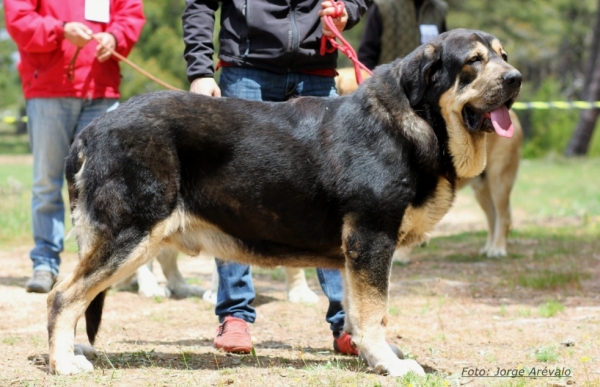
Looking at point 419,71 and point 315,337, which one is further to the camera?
point 315,337

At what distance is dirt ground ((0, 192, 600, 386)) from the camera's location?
4.11 m

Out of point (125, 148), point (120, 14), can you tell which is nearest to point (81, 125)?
point (120, 14)

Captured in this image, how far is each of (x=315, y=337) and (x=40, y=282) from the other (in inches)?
104

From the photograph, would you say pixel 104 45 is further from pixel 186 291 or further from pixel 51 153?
pixel 186 291

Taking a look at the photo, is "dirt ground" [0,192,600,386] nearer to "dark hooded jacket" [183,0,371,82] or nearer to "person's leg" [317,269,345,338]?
"person's leg" [317,269,345,338]

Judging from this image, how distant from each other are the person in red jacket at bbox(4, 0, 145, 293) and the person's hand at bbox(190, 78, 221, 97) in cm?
165

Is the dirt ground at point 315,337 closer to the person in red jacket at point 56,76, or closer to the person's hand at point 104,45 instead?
the person in red jacket at point 56,76

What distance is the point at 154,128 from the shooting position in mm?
4062

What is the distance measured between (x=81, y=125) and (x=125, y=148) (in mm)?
2694

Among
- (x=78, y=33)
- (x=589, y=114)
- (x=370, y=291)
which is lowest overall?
(x=589, y=114)

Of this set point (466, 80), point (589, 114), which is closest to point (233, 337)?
point (466, 80)

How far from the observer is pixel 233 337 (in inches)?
187

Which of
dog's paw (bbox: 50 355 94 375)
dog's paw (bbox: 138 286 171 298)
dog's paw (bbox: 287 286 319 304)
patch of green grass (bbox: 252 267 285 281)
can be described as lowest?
patch of green grass (bbox: 252 267 285 281)

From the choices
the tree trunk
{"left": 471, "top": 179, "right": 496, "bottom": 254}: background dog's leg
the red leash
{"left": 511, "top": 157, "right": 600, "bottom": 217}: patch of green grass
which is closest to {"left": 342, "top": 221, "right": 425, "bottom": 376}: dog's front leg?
the red leash
